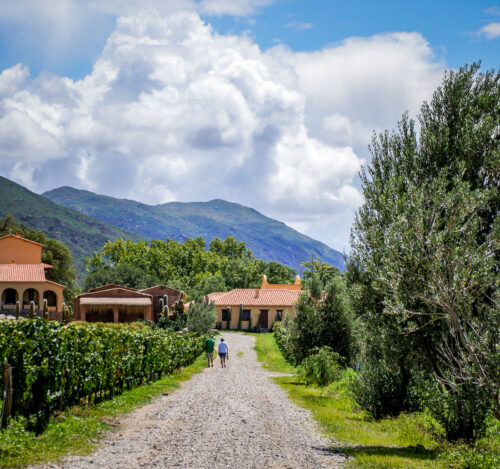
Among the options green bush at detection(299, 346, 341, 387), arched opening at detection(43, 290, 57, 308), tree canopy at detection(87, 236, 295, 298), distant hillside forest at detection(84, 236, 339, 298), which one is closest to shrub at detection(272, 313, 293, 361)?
green bush at detection(299, 346, 341, 387)

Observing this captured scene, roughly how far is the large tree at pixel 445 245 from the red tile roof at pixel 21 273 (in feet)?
146

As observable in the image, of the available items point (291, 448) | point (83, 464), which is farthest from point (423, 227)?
point (83, 464)

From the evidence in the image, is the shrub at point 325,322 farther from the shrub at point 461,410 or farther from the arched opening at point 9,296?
the arched opening at point 9,296

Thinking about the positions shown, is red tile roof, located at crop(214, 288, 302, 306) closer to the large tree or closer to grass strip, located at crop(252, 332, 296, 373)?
grass strip, located at crop(252, 332, 296, 373)

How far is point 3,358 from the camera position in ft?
33.2

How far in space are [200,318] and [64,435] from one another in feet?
102

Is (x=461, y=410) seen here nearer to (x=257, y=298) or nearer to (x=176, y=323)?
(x=176, y=323)

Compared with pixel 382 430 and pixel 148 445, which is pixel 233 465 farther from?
pixel 382 430

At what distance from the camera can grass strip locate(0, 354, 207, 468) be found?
8.66m

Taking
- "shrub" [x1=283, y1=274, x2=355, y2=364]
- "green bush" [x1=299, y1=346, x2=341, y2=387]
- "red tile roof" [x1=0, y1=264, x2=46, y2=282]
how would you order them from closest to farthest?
"green bush" [x1=299, y1=346, x2=341, y2=387]
"shrub" [x1=283, y1=274, x2=355, y2=364]
"red tile roof" [x1=0, y1=264, x2=46, y2=282]

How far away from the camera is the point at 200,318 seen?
4119cm

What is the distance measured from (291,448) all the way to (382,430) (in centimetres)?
368

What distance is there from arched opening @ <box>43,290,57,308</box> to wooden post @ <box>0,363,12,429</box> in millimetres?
49334

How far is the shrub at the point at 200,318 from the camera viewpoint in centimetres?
4100
